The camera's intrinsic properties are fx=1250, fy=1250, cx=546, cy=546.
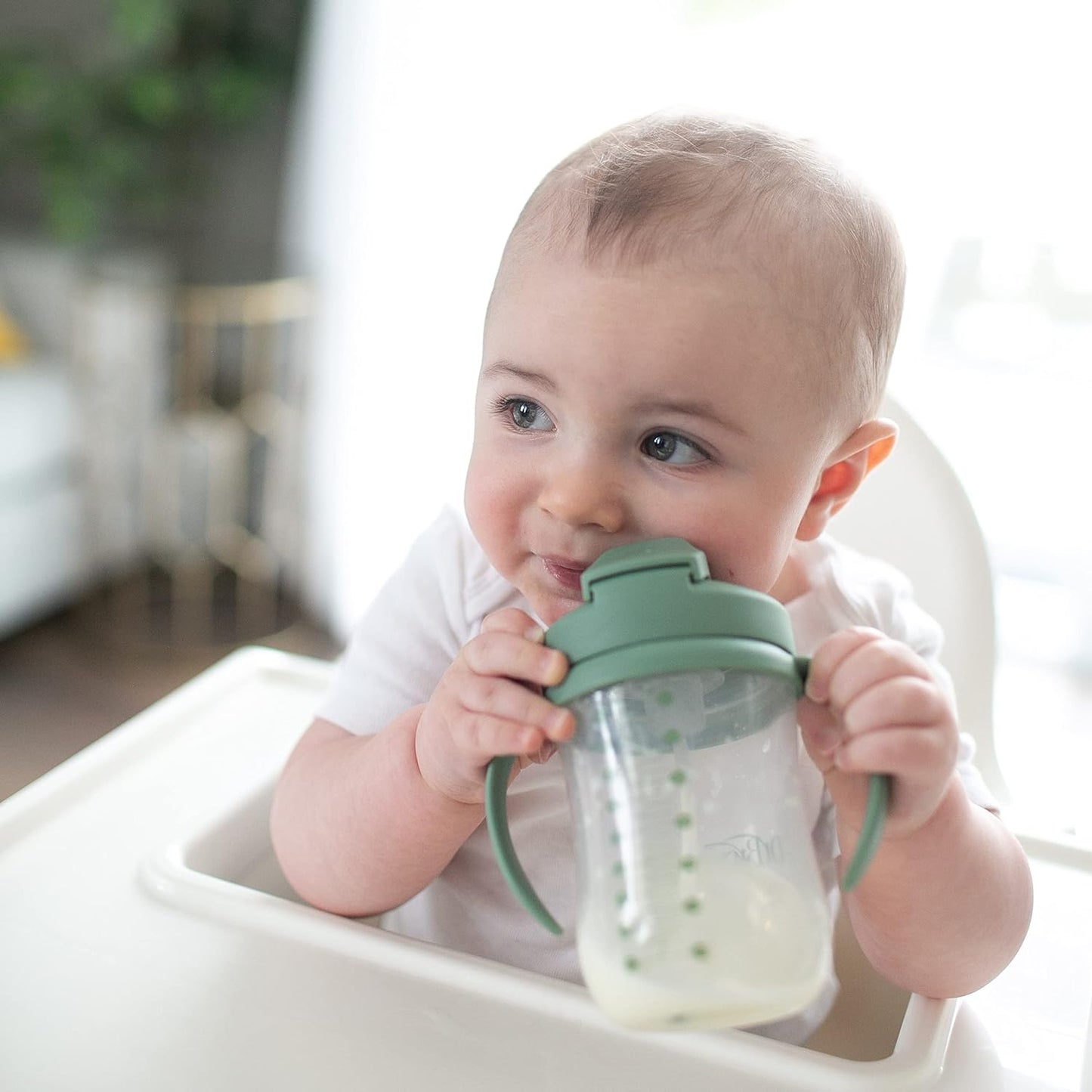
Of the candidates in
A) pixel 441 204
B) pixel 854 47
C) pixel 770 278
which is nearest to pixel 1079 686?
pixel 854 47

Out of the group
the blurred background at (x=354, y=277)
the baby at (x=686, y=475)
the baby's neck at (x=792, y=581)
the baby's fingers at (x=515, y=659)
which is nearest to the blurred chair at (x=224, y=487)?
the blurred background at (x=354, y=277)

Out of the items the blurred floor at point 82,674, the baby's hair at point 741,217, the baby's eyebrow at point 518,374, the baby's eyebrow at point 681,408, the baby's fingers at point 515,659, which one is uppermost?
the baby's hair at point 741,217

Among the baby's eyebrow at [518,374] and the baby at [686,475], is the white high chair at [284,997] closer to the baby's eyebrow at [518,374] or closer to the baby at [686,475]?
the baby at [686,475]

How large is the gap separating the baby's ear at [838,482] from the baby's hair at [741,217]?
0.12ft

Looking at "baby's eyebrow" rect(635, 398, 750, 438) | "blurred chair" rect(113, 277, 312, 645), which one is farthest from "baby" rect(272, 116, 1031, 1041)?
"blurred chair" rect(113, 277, 312, 645)

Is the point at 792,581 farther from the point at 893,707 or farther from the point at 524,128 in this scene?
the point at 524,128

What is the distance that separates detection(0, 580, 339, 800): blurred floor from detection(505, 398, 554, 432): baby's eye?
5.82 ft

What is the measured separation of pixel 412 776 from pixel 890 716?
10.7 inches

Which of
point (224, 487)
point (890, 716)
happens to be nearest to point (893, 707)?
point (890, 716)

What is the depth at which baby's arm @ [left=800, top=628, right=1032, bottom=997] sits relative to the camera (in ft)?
1.89

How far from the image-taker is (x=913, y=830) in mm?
670

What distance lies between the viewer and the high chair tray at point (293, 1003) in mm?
615

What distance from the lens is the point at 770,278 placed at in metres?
0.66

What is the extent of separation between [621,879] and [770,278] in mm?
325
